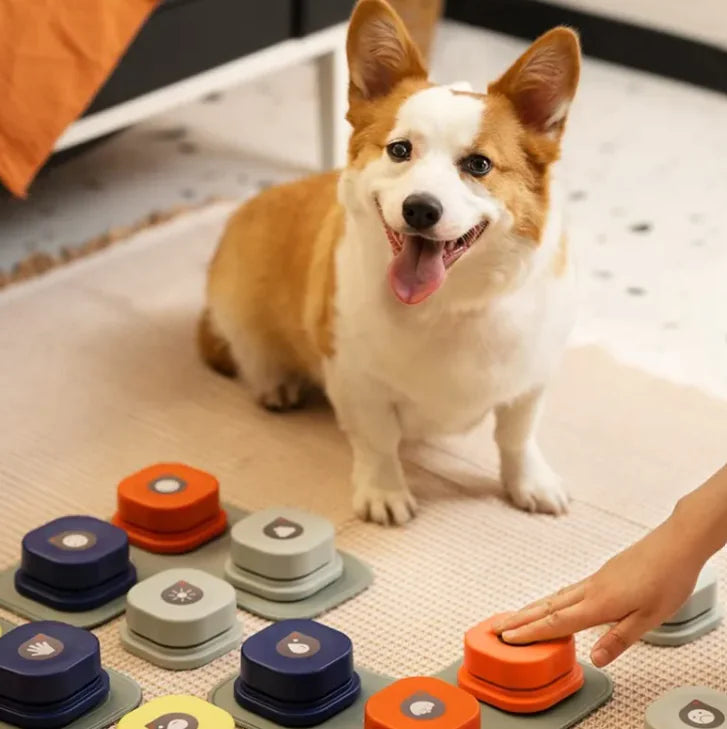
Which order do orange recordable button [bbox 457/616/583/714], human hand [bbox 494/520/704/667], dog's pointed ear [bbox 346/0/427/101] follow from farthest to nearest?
dog's pointed ear [bbox 346/0/427/101], orange recordable button [bbox 457/616/583/714], human hand [bbox 494/520/704/667]

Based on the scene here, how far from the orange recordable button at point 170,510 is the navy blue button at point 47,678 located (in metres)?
0.28

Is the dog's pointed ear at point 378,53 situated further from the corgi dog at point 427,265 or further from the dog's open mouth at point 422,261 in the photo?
the dog's open mouth at point 422,261

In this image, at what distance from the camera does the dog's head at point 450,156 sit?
1625mm

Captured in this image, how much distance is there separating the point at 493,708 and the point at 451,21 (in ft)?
8.37

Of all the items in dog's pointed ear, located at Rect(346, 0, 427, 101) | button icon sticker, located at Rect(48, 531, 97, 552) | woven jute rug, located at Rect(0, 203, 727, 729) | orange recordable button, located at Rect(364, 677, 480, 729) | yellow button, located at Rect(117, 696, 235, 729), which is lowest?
woven jute rug, located at Rect(0, 203, 727, 729)

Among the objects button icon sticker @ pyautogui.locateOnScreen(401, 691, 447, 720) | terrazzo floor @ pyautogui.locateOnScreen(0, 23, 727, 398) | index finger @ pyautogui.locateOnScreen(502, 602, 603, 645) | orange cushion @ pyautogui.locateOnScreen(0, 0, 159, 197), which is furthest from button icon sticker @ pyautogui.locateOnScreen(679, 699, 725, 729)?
orange cushion @ pyautogui.locateOnScreen(0, 0, 159, 197)

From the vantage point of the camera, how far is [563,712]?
1534mm

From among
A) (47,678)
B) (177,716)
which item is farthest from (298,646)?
(47,678)

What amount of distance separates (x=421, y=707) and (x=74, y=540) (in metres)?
0.48

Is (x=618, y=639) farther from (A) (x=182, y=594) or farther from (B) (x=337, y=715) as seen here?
(A) (x=182, y=594)

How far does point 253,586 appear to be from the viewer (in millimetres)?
1729

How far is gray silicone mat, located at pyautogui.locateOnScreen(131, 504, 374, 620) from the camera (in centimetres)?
170

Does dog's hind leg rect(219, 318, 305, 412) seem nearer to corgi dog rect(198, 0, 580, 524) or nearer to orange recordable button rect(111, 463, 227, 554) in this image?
corgi dog rect(198, 0, 580, 524)

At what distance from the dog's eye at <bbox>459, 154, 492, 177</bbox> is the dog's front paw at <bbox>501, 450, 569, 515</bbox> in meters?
0.44
